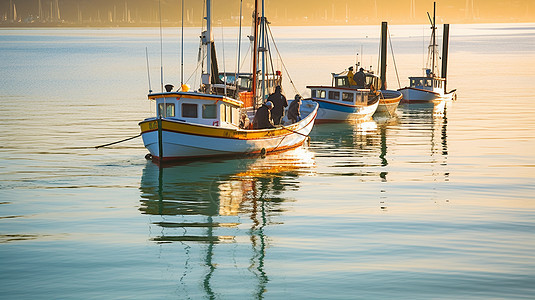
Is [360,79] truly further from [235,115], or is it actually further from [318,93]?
[235,115]

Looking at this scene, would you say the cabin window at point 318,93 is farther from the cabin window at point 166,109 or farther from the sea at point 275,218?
the cabin window at point 166,109

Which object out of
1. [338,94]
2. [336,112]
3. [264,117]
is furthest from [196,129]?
[338,94]

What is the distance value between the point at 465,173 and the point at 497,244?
392 inches

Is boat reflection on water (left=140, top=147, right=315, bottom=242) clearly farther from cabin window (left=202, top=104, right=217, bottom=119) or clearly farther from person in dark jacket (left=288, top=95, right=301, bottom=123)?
person in dark jacket (left=288, top=95, right=301, bottom=123)

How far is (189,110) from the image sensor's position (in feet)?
93.0

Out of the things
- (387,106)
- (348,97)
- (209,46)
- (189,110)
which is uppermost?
(209,46)

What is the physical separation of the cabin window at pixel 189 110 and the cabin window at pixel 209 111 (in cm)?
33

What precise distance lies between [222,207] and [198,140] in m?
6.94

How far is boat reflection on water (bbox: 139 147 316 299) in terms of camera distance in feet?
52.0

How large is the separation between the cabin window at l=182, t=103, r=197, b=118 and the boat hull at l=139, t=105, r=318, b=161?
36.5 inches

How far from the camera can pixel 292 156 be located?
31.9 m

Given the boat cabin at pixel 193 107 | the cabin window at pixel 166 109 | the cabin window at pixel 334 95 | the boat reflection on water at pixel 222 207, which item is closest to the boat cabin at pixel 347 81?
the cabin window at pixel 334 95

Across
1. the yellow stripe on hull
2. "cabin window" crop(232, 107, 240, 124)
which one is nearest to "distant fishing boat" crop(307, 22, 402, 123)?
the yellow stripe on hull

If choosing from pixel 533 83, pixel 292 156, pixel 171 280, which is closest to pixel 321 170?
pixel 292 156
